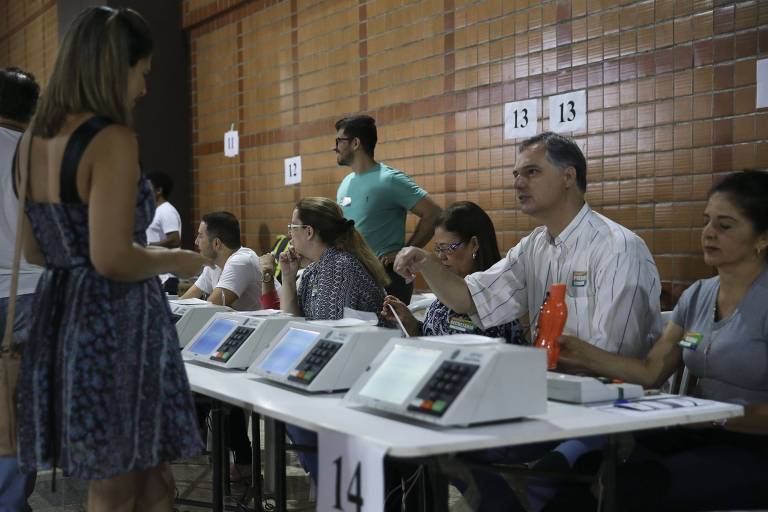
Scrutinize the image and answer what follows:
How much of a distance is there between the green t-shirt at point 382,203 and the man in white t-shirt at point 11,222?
6.88 feet

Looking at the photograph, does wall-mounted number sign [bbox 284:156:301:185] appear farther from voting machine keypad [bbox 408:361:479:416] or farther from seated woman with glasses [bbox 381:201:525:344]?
voting machine keypad [bbox 408:361:479:416]

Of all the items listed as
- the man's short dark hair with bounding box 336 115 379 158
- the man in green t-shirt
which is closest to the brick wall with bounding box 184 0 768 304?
the man in green t-shirt

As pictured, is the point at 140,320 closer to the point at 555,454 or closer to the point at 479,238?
the point at 555,454

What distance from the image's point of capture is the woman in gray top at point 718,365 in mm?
2250

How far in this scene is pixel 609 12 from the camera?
4.12 m

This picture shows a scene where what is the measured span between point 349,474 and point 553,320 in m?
0.81

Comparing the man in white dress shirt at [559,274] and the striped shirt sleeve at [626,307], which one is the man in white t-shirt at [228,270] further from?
the striped shirt sleeve at [626,307]

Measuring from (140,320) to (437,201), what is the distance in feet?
11.0

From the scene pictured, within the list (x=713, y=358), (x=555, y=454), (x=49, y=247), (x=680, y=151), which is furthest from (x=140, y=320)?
(x=680, y=151)

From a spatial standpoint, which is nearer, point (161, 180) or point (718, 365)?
point (718, 365)

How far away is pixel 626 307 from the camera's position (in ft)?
8.91

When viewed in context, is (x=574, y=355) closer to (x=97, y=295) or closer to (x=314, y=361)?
(x=314, y=361)

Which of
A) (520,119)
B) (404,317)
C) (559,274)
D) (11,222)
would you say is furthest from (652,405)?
(520,119)

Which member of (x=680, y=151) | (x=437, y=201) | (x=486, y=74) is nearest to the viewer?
(x=680, y=151)
